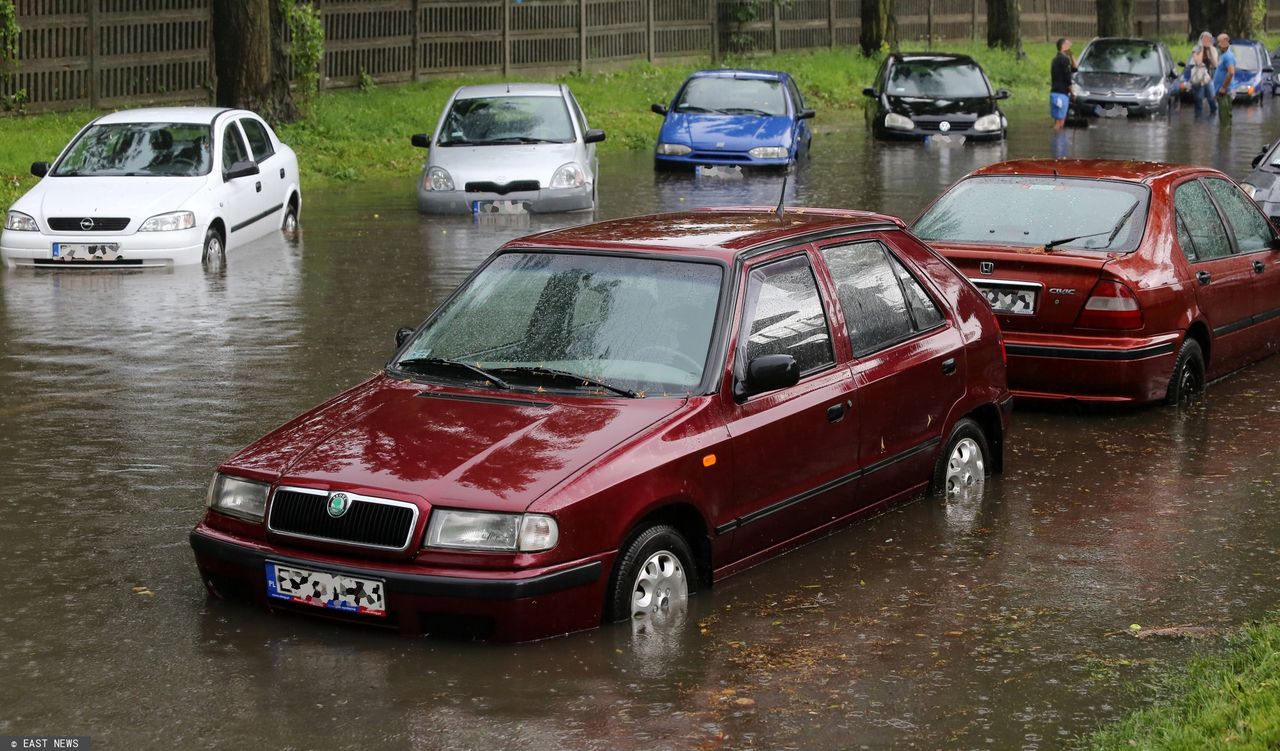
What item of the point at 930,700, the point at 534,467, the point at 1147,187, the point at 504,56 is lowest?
the point at 930,700

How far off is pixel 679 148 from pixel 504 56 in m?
11.3

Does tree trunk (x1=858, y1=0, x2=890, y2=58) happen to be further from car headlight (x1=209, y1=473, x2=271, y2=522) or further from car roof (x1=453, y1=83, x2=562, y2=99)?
car headlight (x1=209, y1=473, x2=271, y2=522)

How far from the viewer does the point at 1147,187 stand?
37.3 feet

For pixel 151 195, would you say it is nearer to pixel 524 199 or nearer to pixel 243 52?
pixel 524 199

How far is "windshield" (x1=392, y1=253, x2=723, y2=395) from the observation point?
736cm

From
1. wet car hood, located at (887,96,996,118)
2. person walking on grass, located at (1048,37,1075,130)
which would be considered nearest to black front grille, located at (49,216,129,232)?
wet car hood, located at (887,96,996,118)

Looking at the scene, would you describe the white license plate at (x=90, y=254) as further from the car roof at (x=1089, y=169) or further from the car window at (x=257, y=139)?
the car roof at (x=1089, y=169)

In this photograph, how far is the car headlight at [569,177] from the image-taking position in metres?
21.1

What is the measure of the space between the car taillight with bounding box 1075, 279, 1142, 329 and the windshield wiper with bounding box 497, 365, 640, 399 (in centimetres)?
446

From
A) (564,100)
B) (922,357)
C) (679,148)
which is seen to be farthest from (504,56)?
(922,357)

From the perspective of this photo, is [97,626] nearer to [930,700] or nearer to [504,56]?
[930,700]

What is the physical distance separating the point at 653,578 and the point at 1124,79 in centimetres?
3553

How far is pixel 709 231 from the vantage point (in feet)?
26.6

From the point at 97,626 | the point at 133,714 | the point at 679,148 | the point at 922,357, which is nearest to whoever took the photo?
the point at 133,714
